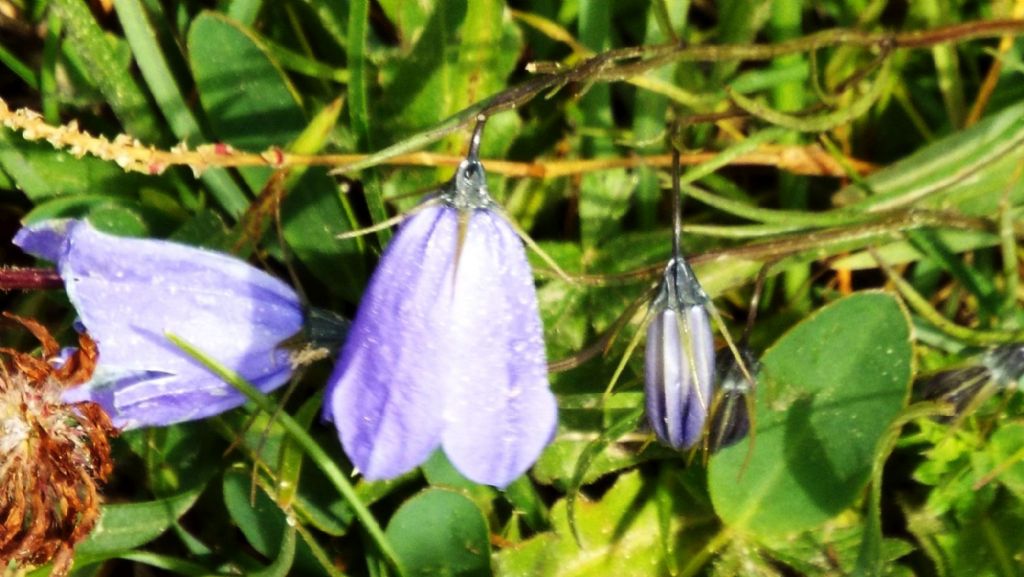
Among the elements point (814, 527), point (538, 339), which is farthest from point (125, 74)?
point (814, 527)

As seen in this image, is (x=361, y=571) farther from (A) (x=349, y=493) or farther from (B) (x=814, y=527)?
(B) (x=814, y=527)

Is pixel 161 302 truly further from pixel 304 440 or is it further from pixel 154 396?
pixel 304 440

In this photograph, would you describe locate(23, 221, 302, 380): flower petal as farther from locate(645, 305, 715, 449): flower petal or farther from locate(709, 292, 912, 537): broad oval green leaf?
locate(709, 292, 912, 537): broad oval green leaf

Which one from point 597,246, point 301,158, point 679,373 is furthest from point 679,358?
point 301,158

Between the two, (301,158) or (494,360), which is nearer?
(494,360)

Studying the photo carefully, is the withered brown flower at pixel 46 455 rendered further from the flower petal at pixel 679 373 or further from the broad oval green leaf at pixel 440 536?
the flower petal at pixel 679 373

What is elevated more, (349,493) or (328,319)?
(328,319)

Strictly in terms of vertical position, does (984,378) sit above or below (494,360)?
above
